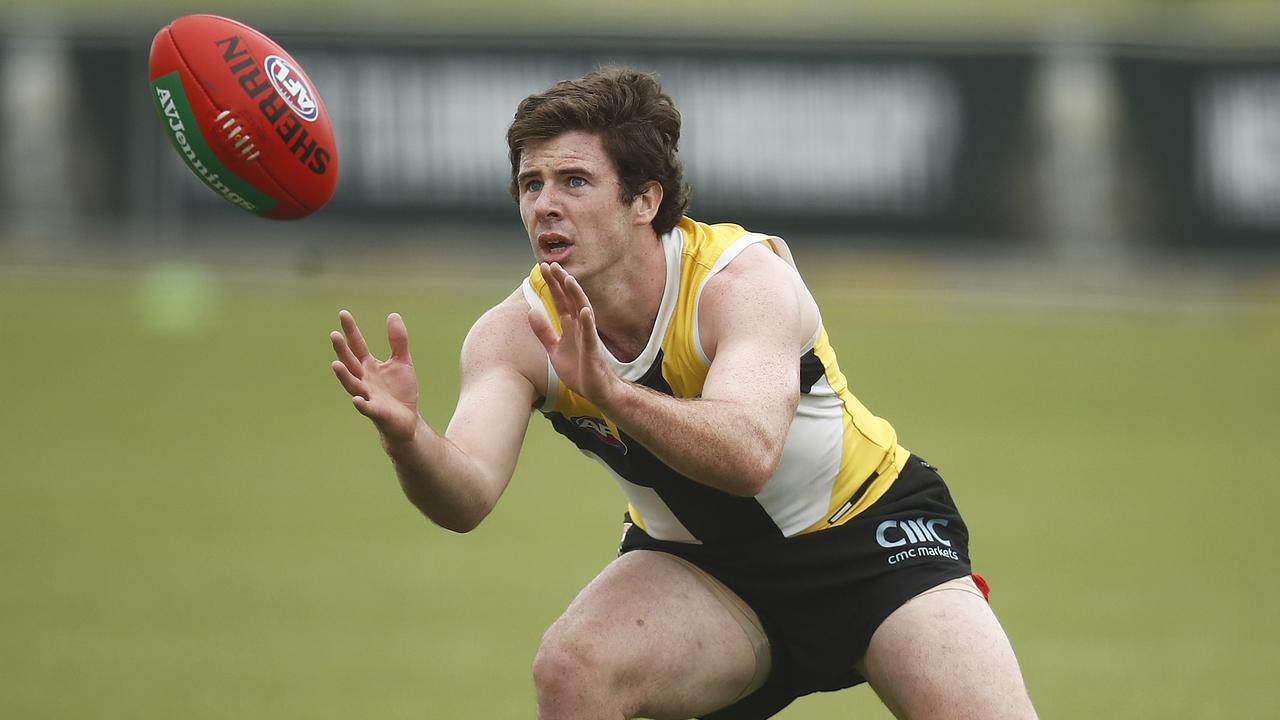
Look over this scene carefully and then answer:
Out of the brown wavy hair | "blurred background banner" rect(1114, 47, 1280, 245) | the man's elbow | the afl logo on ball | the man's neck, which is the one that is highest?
"blurred background banner" rect(1114, 47, 1280, 245)

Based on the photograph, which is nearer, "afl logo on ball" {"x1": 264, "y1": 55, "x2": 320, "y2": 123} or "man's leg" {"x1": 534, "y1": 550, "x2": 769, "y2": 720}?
"man's leg" {"x1": 534, "y1": 550, "x2": 769, "y2": 720}

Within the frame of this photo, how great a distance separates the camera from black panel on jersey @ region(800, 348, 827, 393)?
495cm

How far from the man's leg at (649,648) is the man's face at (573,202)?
2.97 feet

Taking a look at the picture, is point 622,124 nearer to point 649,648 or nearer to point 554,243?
point 554,243

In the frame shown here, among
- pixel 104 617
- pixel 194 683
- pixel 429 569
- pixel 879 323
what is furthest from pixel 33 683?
pixel 879 323

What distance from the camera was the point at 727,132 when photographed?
18.6 m

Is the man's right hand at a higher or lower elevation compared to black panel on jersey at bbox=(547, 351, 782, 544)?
higher

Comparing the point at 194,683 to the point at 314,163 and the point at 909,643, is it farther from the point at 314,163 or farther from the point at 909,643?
the point at 909,643

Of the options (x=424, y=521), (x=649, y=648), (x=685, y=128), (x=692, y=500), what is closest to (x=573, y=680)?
(x=649, y=648)

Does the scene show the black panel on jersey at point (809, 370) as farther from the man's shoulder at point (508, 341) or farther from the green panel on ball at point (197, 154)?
the green panel on ball at point (197, 154)

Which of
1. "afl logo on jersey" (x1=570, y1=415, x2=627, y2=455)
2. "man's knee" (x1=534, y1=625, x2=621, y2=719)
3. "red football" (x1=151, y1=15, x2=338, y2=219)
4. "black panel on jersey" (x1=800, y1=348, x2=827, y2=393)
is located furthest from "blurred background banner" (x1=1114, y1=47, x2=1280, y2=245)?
"man's knee" (x1=534, y1=625, x2=621, y2=719)

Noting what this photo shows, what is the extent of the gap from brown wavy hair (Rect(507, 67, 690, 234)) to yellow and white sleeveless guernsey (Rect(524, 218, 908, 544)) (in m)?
0.19

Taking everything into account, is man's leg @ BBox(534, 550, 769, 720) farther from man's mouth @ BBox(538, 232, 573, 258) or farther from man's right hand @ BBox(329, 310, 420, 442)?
man's mouth @ BBox(538, 232, 573, 258)

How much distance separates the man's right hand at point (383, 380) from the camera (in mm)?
4266
